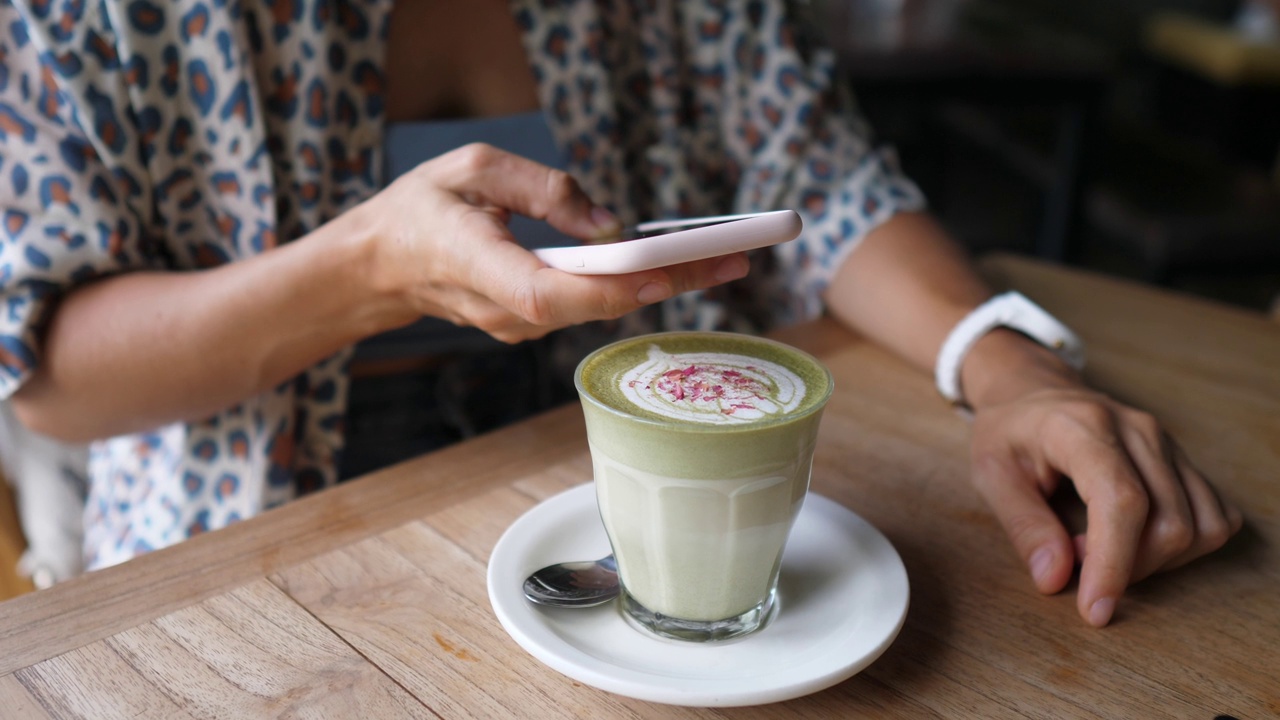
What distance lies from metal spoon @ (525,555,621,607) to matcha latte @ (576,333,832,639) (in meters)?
0.02

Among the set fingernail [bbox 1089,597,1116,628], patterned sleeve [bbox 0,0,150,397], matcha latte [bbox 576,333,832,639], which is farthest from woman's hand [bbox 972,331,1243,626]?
patterned sleeve [bbox 0,0,150,397]

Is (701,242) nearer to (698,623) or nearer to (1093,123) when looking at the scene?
(698,623)

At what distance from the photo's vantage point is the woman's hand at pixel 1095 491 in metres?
0.67

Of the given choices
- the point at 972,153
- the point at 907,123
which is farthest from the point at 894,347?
the point at 972,153

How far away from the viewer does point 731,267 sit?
0.66 meters

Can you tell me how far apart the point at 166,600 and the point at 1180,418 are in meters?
0.90

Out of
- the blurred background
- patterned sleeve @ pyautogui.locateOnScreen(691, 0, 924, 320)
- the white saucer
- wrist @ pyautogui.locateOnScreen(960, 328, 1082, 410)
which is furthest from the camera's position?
the blurred background

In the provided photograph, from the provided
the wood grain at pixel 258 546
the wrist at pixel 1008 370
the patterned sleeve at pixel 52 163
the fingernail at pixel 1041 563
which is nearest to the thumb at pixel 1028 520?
the fingernail at pixel 1041 563

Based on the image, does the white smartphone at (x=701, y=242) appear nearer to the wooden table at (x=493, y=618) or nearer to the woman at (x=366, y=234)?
the woman at (x=366, y=234)

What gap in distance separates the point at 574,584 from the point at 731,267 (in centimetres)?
24

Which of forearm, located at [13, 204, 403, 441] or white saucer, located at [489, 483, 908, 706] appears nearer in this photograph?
white saucer, located at [489, 483, 908, 706]

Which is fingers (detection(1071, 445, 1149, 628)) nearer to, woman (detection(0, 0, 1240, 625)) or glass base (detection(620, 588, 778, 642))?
woman (detection(0, 0, 1240, 625))

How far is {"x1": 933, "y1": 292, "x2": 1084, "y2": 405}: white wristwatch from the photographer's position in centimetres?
95

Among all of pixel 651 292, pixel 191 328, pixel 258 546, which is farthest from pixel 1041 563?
pixel 191 328
